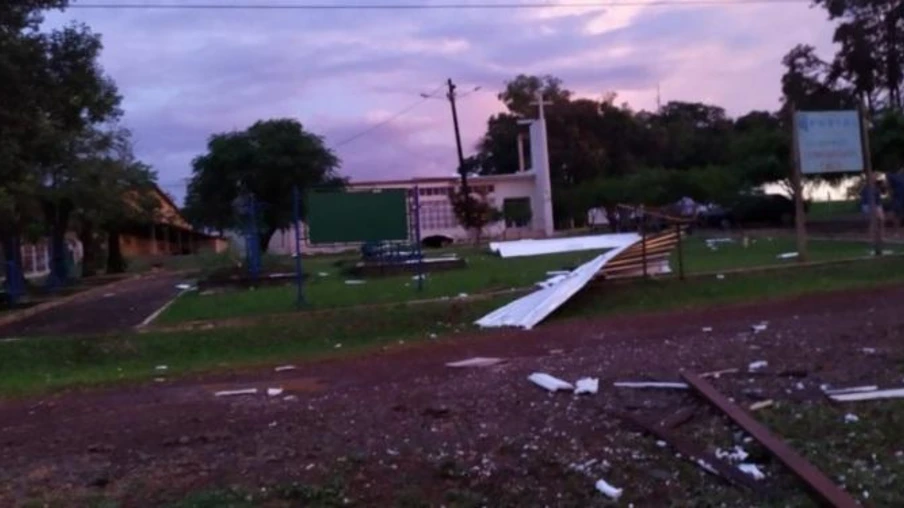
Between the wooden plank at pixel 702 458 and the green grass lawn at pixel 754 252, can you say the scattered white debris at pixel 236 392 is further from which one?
the green grass lawn at pixel 754 252

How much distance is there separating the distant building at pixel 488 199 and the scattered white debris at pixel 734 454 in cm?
7048

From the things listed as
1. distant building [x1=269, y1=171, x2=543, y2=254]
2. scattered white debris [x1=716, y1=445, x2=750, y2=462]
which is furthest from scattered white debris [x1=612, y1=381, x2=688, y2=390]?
distant building [x1=269, y1=171, x2=543, y2=254]

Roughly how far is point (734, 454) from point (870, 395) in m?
2.13

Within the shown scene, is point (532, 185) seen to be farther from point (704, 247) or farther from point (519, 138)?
point (704, 247)

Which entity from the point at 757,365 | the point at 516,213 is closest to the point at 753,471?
the point at 757,365

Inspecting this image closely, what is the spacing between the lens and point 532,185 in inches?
3445

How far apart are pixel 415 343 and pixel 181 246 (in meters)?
88.5

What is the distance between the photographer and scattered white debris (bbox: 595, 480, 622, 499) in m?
8.13

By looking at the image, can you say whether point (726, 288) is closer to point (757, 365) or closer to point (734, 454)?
point (757, 365)

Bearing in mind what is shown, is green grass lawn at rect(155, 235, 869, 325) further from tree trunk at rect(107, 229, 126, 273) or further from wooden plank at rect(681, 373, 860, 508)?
tree trunk at rect(107, 229, 126, 273)

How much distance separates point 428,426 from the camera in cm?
1021

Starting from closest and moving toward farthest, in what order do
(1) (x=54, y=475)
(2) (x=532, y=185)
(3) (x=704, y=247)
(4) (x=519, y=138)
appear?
(1) (x=54, y=475), (3) (x=704, y=247), (2) (x=532, y=185), (4) (x=519, y=138)

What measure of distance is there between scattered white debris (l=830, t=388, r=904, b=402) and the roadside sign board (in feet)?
65.2

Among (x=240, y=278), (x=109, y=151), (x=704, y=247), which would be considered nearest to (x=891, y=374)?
(x=240, y=278)
